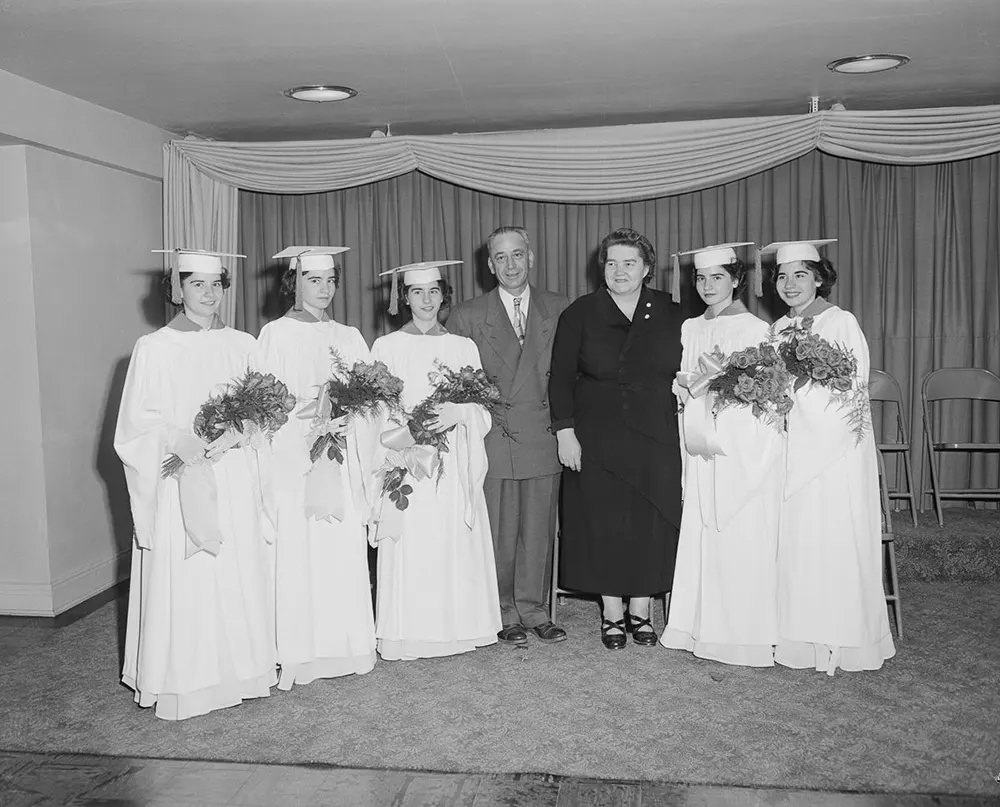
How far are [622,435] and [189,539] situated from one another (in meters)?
1.84

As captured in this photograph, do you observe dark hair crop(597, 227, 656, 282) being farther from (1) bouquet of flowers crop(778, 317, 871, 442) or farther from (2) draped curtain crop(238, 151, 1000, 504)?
(2) draped curtain crop(238, 151, 1000, 504)

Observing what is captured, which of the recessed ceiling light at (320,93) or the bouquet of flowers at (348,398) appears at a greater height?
the recessed ceiling light at (320,93)

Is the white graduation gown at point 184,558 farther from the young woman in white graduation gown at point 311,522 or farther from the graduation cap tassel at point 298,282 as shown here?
the graduation cap tassel at point 298,282

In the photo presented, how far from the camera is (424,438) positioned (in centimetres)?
430

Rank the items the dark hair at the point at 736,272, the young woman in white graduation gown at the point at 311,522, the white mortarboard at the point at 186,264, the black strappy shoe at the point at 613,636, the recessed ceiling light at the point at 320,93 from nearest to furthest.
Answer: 1. the white mortarboard at the point at 186,264
2. the young woman in white graduation gown at the point at 311,522
3. the dark hair at the point at 736,272
4. the black strappy shoe at the point at 613,636
5. the recessed ceiling light at the point at 320,93

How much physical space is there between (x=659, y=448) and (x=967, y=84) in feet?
8.46

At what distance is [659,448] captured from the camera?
4441 mm

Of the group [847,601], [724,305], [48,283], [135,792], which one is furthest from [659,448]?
[48,283]

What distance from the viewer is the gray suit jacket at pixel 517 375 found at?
4602mm

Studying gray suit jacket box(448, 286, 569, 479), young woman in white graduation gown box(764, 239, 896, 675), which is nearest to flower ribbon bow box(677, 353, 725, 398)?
young woman in white graduation gown box(764, 239, 896, 675)

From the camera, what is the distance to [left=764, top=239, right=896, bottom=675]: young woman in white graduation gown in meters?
4.15

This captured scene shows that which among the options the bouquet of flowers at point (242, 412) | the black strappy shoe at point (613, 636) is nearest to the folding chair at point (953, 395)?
the black strappy shoe at point (613, 636)

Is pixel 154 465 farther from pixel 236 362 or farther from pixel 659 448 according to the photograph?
pixel 659 448

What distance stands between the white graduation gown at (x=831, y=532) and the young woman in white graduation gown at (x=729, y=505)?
10cm
